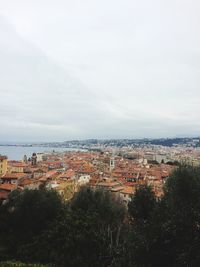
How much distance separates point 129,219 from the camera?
24.6m

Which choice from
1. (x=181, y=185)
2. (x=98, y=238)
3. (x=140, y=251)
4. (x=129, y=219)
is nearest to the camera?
(x=140, y=251)

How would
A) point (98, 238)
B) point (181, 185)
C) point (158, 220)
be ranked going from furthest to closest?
point (98, 238)
point (181, 185)
point (158, 220)

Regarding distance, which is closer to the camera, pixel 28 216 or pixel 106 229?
pixel 106 229

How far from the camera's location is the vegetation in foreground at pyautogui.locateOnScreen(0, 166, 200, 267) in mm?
14805

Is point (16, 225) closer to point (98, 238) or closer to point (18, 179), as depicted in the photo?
point (98, 238)

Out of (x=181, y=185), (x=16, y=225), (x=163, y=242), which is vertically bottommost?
(x=16, y=225)

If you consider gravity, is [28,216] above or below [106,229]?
below

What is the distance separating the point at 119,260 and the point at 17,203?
12.2 m

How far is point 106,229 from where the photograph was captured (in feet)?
66.7

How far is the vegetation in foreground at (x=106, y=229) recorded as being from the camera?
1481 centimetres

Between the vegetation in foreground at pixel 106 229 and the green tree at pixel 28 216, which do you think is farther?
the green tree at pixel 28 216

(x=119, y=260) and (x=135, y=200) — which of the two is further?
(x=135, y=200)

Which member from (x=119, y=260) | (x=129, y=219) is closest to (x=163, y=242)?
(x=119, y=260)

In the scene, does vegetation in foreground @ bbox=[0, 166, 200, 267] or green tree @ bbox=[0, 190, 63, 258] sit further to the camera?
green tree @ bbox=[0, 190, 63, 258]
